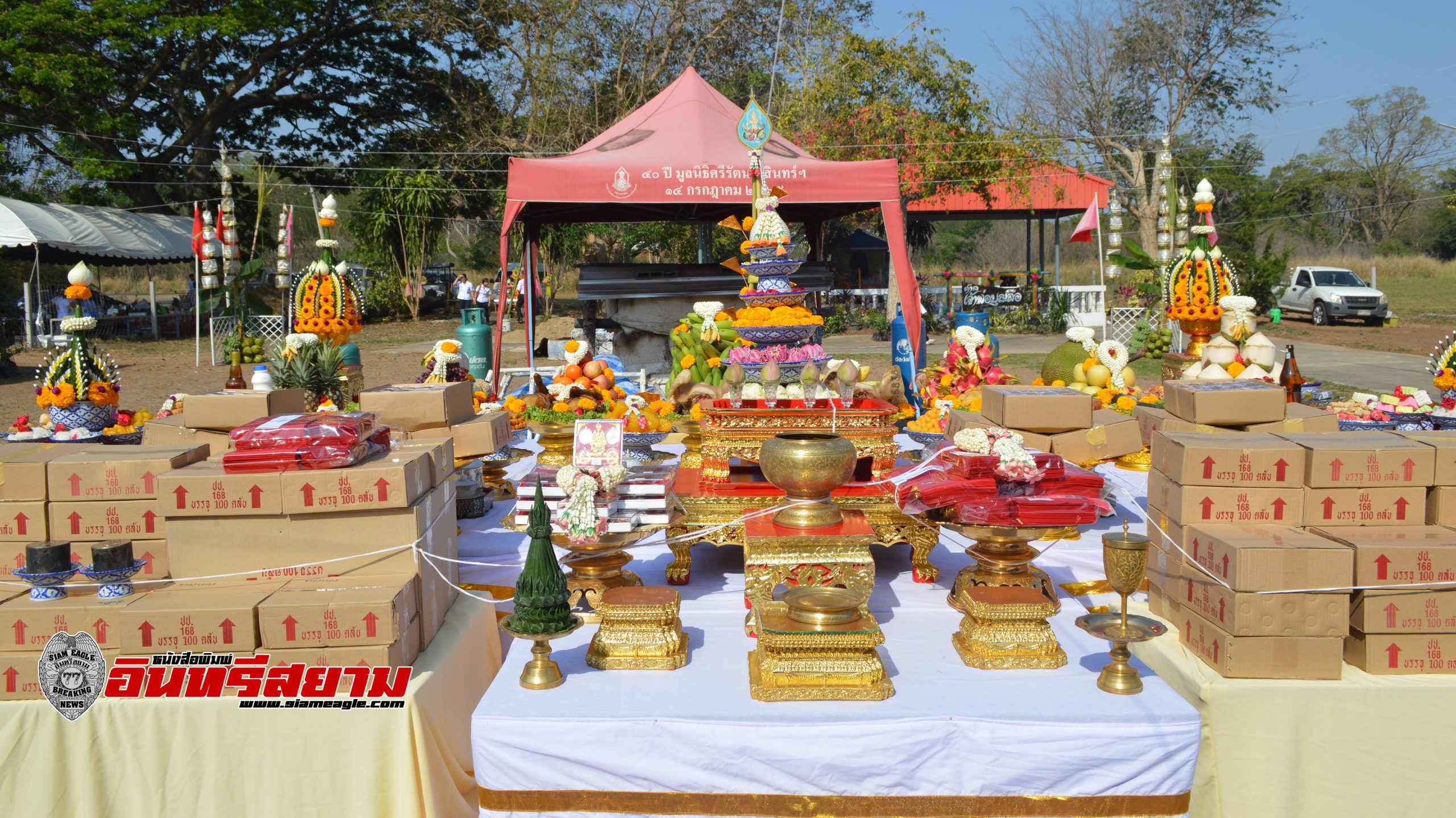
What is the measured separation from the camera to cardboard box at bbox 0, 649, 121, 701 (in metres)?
2.76

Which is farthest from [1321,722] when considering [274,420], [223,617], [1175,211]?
[1175,211]

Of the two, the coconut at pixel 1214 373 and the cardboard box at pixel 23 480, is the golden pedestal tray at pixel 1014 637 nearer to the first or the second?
the cardboard box at pixel 23 480

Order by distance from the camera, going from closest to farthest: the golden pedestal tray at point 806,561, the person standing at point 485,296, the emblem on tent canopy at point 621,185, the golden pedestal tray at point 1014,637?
the golden pedestal tray at point 1014,637, the golden pedestal tray at point 806,561, the emblem on tent canopy at point 621,185, the person standing at point 485,296

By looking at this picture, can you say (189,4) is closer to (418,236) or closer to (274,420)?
(418,236)

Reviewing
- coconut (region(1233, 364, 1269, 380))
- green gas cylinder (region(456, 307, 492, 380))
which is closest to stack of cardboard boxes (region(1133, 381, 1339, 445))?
coconut (region(1233, 364, 1269, 380))

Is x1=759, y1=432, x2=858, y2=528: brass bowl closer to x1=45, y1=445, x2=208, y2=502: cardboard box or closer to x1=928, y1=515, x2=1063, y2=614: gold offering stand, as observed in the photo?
x1=928, y1=515, x2=1063, y2=614: gold offering stand

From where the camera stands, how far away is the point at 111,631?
284 cm

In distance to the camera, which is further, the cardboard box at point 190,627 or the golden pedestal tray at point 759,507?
the golden pedestal tray at point 759,507

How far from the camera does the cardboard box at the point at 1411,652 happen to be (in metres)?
2.76

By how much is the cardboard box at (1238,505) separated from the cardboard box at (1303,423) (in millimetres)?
1591

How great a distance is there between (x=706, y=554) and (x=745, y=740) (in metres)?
1.80

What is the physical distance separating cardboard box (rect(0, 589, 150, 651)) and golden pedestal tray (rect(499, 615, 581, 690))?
1.18 metres

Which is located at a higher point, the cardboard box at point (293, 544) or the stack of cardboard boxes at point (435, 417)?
the stack of cardboard boxes at point (435, 417)

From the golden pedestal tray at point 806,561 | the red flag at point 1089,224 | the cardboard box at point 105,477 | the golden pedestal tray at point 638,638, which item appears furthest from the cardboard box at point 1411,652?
the red flag at point 1089,224
